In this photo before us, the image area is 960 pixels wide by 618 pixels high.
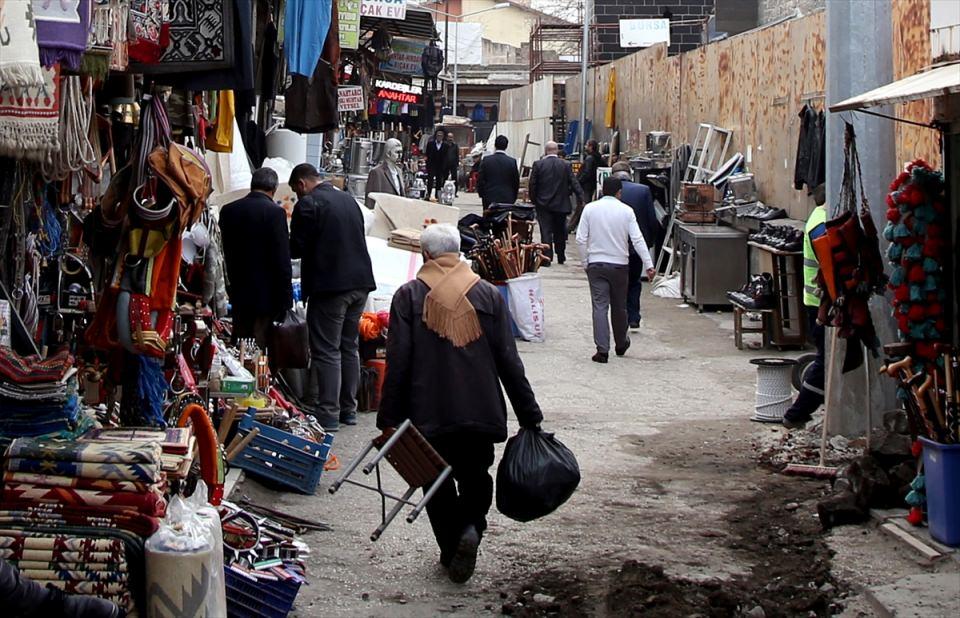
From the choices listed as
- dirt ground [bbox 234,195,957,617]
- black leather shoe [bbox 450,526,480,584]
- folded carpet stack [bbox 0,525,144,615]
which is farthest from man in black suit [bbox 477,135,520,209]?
folded carpet stack [bbox 0,525,144,615]

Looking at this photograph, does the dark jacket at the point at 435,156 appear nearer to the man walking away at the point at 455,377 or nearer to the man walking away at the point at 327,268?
the man walking away at the point at 327,268

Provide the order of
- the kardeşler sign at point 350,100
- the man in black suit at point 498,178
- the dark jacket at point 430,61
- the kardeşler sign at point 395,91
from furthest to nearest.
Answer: the kardeşler sign at point 395,91 → the dark jacket at point 430,61 → the man in black suit at point 498,178 → the kardeşler sign at point 350,100

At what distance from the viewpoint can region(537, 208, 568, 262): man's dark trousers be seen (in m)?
22.0

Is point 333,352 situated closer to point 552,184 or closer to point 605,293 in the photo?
point 605,293

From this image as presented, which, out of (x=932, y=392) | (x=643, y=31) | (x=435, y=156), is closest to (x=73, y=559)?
(x=932, y=392)

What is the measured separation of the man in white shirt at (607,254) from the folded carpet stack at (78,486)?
9.05m

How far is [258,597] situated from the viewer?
591 centimetres

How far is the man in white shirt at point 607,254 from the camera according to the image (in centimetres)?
1395

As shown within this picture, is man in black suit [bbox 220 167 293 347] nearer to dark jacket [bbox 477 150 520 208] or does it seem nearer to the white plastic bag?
the white plastic bag

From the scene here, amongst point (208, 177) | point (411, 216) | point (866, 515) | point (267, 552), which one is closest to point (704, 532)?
point (866, 515)

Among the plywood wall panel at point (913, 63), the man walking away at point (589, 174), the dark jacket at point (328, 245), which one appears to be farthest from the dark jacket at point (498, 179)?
the dark jacket at point (328, 245)

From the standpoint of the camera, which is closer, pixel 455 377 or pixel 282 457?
pixel 455 377

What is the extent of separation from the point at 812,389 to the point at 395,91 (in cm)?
1793

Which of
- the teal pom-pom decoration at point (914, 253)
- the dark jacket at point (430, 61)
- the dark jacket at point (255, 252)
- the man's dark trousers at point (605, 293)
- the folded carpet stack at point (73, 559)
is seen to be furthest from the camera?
the dark jacket at point (430, 61)
